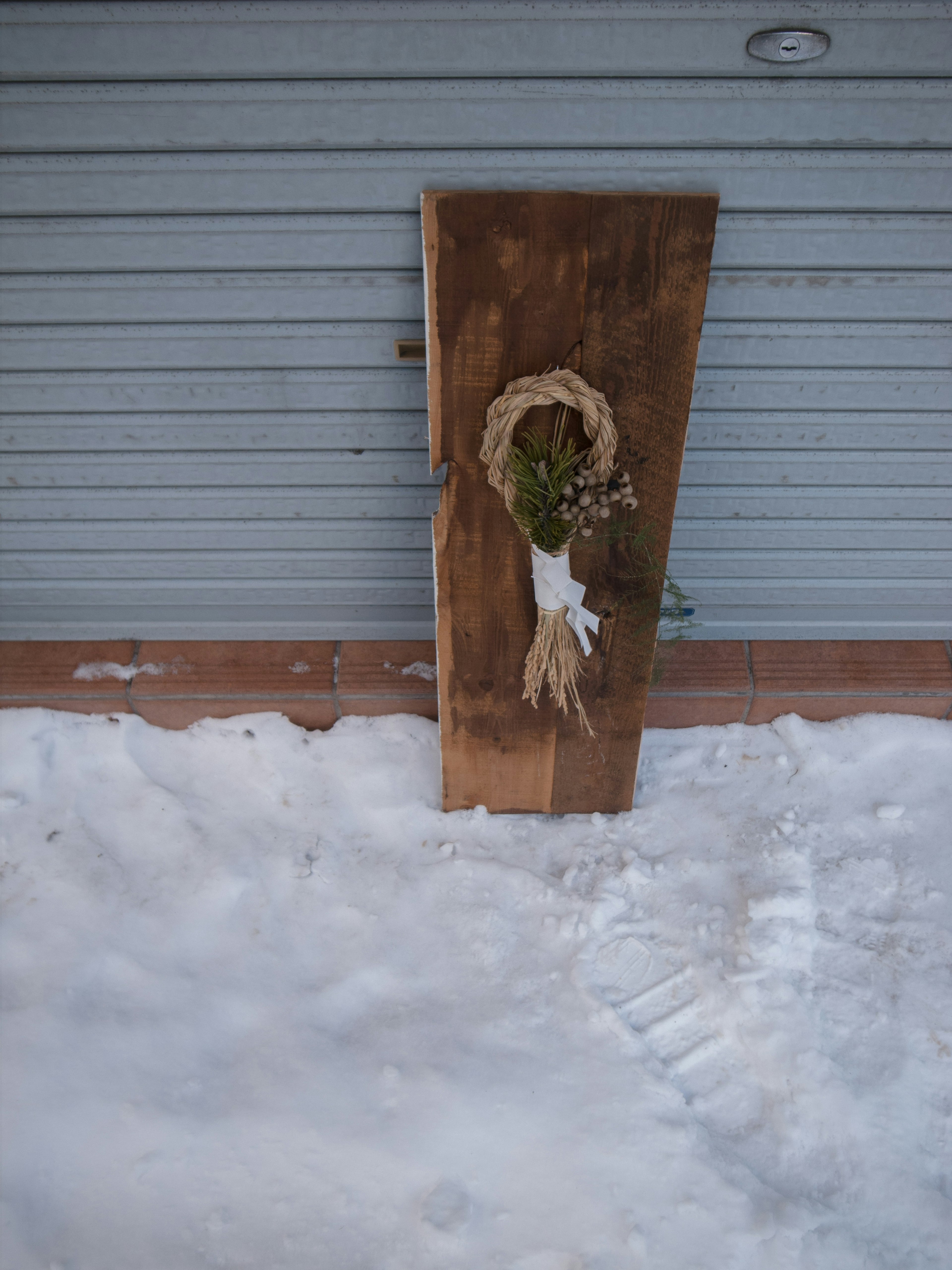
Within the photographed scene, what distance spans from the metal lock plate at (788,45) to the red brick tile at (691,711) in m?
1.95

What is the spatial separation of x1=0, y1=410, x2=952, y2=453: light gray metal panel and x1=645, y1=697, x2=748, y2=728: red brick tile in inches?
36.8

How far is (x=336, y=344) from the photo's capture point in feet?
8.46

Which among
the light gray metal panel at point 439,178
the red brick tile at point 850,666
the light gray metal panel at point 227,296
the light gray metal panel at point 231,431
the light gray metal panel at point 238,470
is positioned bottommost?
the red brick tile at point 850,666

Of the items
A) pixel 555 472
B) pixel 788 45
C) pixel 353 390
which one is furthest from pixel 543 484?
pixel 788 45

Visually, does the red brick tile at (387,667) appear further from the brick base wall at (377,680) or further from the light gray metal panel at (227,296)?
the light gray metal panel at (227,296)

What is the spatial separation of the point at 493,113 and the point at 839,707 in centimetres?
232

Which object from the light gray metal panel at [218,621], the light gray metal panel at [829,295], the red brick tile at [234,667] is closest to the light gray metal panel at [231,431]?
the light gray metal panel at [829,295]

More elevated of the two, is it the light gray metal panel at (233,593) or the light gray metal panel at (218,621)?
the light gray metal panel at (233,593)

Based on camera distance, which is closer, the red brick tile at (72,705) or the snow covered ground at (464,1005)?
the snow covered ground at (464,1005)

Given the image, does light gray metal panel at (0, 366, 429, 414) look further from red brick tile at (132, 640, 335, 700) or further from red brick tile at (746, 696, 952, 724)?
red brick tile at (746, 696, 952, 724)

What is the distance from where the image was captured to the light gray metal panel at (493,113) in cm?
212

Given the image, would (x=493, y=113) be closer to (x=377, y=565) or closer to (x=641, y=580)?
(x=641, y=580)

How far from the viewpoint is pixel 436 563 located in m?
2.56

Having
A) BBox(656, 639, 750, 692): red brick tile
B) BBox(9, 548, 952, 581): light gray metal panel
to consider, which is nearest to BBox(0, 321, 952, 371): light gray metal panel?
BBox(9, 548, 952, 581): light gray metal panel
